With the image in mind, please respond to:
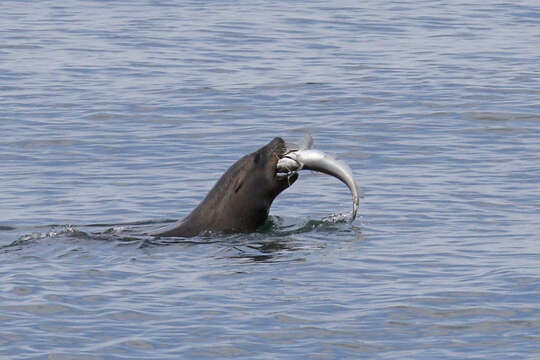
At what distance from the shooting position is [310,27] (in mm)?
28578

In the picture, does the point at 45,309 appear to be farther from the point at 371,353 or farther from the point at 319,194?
the point at 319,194

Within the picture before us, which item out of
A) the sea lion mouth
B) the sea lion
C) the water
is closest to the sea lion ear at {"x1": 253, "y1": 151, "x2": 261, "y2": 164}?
the sea lion

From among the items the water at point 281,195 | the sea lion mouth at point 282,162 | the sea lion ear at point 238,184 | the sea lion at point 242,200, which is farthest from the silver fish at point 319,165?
the water at point 281,195

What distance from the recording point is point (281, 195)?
14.9 meters

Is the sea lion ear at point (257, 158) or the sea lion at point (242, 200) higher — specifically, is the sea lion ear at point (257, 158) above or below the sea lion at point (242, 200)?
above

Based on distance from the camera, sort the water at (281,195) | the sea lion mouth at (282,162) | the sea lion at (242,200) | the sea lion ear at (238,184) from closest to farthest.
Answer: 1. the water at (281,195)
2. the sea lion mouth at (282,162)
3. the sea lion at (242,200)
4. the sea lion ear at (238,184)

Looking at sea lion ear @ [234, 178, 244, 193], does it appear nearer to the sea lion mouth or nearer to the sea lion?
the sea lion

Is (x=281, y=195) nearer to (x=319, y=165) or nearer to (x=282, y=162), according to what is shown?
(x=282, y=162)

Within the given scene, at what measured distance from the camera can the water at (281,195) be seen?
31.3ft

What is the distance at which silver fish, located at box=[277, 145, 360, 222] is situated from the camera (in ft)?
39.2

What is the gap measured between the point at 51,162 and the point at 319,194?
344cm

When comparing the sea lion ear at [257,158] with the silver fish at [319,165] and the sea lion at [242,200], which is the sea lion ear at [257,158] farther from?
the silver fish at [319,165]

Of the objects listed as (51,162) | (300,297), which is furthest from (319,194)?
(300,297)

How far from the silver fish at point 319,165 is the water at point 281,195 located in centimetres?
53
